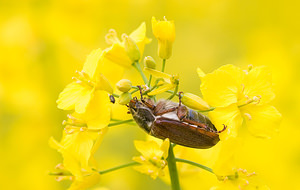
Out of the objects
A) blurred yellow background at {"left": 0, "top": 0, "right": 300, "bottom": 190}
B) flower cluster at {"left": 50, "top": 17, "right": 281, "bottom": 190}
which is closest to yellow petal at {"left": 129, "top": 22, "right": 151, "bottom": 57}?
flower cluster at {"left": 50, "top": 17, "right": 281, "bottom": 190}

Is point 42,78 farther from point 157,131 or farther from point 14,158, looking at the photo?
point 157,131

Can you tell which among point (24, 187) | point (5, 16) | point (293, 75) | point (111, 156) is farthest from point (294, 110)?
point (5, 16)

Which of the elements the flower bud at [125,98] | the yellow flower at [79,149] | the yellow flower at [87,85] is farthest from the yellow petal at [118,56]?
the yellow flower at [79,149]

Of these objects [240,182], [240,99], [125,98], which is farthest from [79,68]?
[240,182]

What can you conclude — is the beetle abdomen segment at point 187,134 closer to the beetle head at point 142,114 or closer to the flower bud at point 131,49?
the beetle head at point 142,114

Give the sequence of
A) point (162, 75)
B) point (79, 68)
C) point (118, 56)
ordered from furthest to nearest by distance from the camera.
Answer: point (79, 68) → point (118, 56) → point (162, 75)

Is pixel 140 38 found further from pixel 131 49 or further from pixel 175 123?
pixel 175 123

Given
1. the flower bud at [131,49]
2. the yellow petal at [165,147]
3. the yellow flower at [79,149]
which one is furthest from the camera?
the flower bud at [131,49]

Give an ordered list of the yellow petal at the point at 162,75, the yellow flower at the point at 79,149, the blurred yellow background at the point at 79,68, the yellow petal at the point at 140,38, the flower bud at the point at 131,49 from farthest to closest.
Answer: the blurred yellow background at the point at 79,68 → the yellow petal at the point at 140,38 → the flower bud at the point at 131,49 → the yellow flower at the point at 79,149 → the yellow petal at the point at 162,75

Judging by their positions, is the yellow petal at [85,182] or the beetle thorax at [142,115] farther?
the yellow petal at [85,182]
